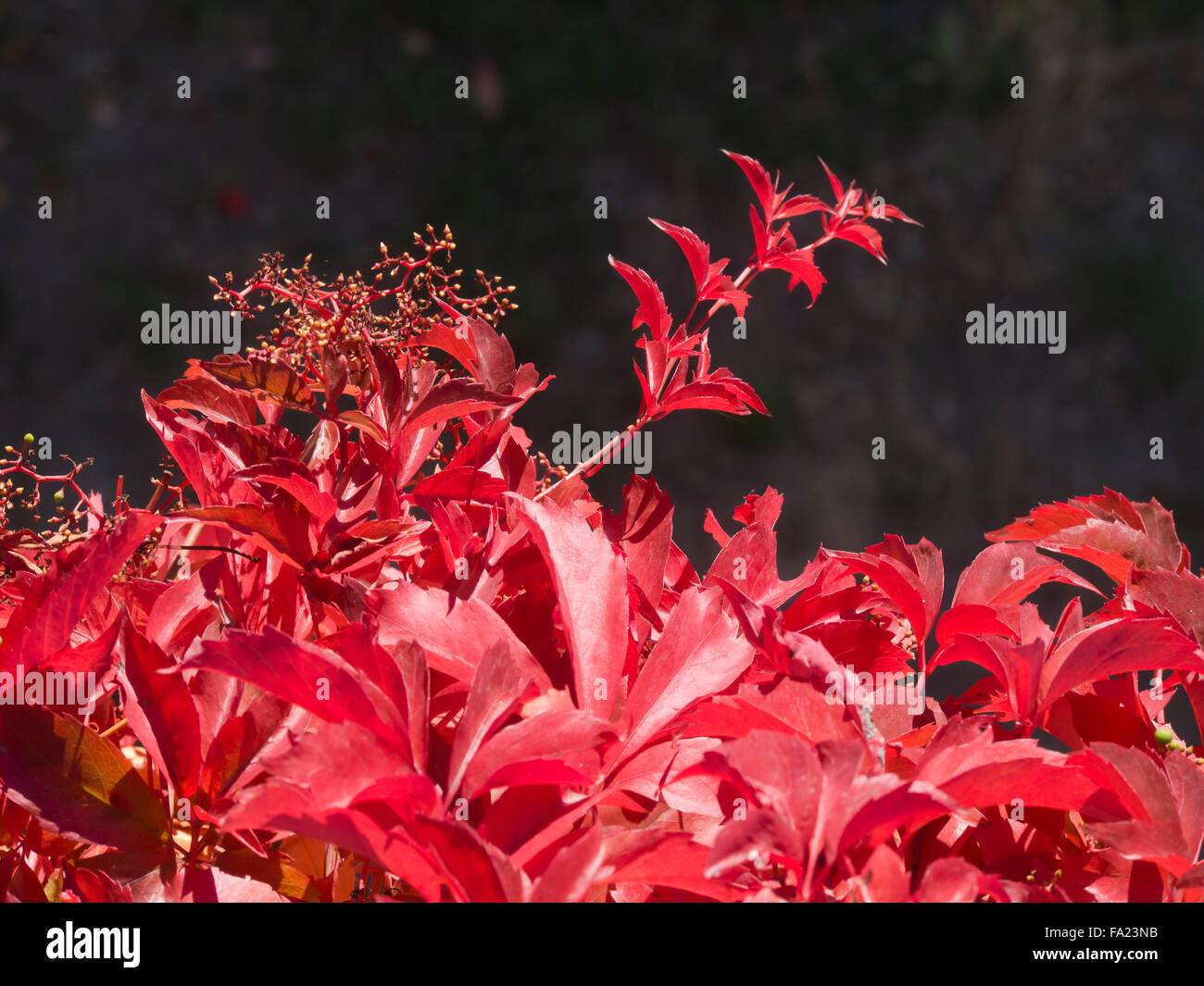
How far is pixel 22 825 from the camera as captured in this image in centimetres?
49

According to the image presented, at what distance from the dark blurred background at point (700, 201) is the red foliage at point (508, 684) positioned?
279 centimetres

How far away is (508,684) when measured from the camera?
1.34ft

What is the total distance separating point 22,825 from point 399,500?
23 centimetres

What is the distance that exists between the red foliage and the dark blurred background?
279 centimetres

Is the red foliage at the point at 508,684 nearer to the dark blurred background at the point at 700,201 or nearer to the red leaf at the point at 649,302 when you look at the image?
the red leaf at the point at 649,302

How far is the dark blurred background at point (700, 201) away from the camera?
11.9 ft

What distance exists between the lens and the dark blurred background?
3613 millimetres

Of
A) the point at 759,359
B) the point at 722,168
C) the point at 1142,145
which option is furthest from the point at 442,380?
the point at 1142,145

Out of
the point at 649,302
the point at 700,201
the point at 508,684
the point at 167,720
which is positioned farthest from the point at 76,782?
the point at 700,201

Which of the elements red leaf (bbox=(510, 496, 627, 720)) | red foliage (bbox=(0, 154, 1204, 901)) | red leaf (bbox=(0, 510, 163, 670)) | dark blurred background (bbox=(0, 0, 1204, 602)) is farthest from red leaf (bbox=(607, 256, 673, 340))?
dark blurred background (bbox=(0, 0, 1204, 602))

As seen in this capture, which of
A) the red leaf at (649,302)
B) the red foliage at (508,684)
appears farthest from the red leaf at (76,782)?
the red leaf at (649,302)

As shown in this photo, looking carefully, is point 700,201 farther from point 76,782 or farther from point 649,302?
point 76,782

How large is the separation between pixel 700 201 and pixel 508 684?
3.79 metres
